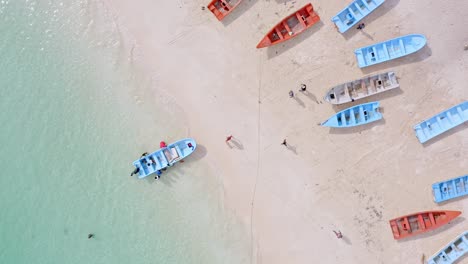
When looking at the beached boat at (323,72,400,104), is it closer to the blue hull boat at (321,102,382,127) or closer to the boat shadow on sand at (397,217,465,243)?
the blue hull boat at (321,102,382,127)

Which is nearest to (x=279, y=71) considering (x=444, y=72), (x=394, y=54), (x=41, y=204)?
(x=394, y=54)

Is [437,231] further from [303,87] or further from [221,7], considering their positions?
[221,7]

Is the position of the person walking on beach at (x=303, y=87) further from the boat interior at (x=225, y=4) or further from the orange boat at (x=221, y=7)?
the boat interior at (x=225, y=4)

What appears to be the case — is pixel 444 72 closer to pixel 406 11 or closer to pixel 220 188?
pixel 406 11

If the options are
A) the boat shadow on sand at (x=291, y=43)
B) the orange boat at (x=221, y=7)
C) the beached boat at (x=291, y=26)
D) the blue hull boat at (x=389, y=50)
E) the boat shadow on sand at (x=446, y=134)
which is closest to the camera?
the blue hull boat at (x=389, y=50)

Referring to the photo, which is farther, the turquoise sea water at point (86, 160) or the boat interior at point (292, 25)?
the turquoise sea water at point (86, 160)

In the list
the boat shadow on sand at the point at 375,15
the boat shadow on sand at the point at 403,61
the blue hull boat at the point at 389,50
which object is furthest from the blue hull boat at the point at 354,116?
the boat shadow on sand at the point at 375,15
